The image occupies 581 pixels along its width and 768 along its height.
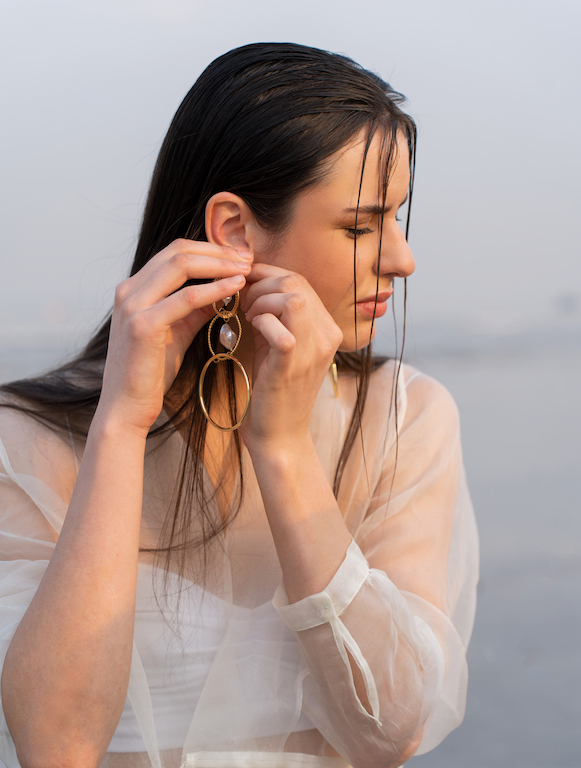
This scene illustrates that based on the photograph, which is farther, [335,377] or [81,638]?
[335,377]

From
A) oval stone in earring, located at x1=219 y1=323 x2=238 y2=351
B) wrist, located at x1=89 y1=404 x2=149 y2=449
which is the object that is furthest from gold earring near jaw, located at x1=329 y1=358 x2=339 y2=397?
wrist, located at x1=89 y1=404 x2=149 y2=449

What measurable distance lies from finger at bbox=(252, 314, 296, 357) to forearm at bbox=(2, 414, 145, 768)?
39 centimetres

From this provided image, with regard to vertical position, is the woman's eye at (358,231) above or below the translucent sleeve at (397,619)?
above

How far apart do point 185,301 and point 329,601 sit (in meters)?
0.66

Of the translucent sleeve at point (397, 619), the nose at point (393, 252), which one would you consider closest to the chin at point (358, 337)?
the nose at point (393, 252)

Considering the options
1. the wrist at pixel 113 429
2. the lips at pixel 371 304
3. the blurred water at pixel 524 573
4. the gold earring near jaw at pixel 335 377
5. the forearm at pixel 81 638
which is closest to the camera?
the forearm at pixel 81 638

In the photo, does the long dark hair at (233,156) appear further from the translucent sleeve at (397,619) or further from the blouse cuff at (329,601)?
the blouse cuff at (329,601)

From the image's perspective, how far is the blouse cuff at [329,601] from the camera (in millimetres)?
1254

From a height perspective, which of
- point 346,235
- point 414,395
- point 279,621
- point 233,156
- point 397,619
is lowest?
point 279,621

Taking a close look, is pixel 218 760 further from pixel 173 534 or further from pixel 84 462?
pixel 84 462

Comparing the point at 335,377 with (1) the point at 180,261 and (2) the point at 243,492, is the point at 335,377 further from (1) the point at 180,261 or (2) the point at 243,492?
(1) the point at 180,261

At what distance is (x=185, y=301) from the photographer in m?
1.24

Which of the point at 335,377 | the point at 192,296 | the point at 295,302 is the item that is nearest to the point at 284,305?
the point at 295,302

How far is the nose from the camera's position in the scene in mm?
1419
